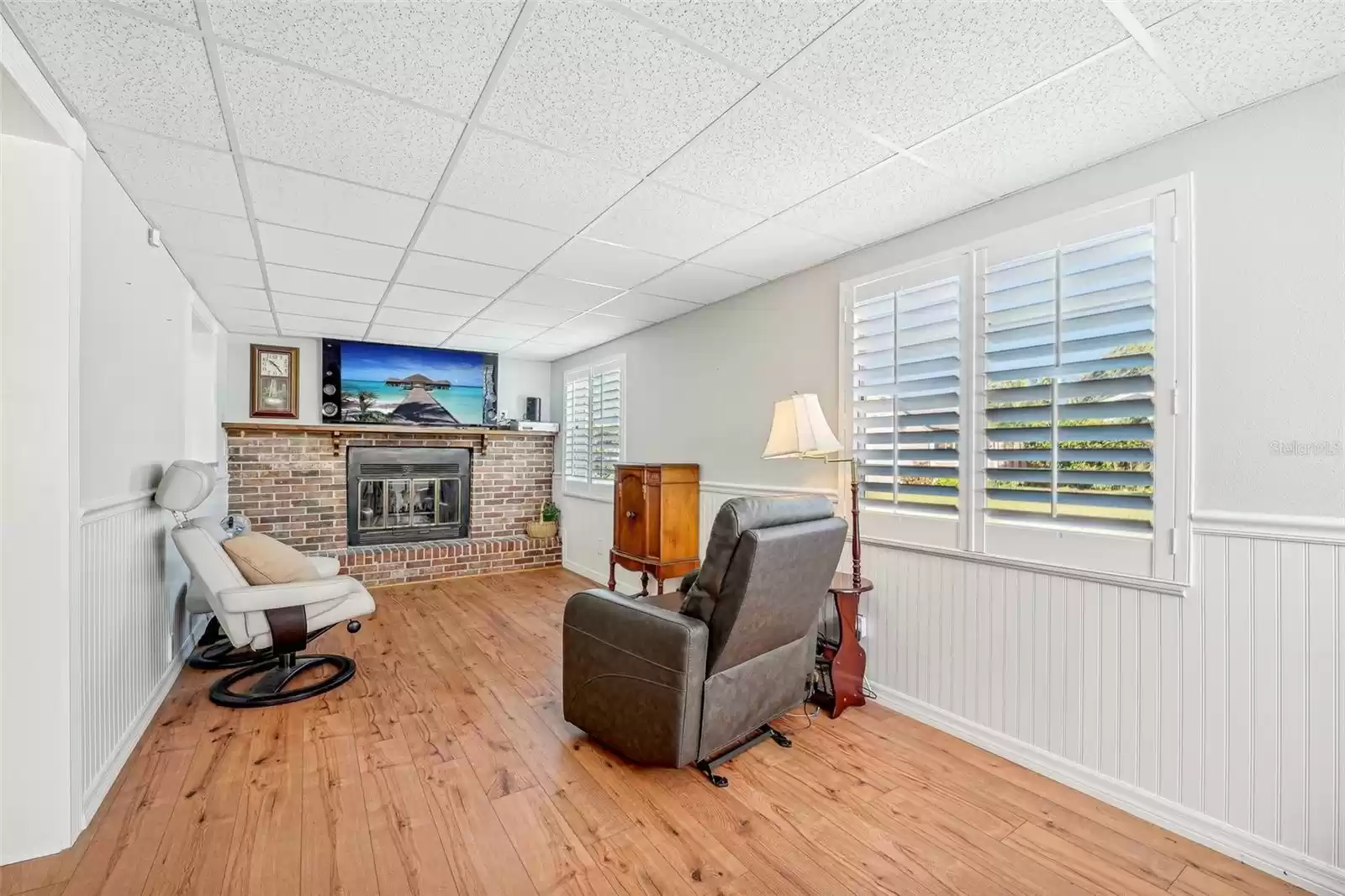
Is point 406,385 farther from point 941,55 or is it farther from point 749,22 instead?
point 941,55

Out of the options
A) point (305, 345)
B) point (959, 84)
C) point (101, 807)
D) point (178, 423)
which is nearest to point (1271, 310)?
point (959, 84)

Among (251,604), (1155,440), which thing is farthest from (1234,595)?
(251,604)

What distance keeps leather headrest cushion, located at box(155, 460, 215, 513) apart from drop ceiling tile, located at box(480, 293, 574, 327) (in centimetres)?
203

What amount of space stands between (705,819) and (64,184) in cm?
290

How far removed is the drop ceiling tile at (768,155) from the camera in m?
1.85

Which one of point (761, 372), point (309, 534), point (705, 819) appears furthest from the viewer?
point (309, 534)

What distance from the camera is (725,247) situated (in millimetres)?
3021

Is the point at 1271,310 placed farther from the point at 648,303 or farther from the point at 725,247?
the point at 648,303

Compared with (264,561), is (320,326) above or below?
above

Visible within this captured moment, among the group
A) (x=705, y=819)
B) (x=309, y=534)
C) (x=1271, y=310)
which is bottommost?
(x=705, y=819)

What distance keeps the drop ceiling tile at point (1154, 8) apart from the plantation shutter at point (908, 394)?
1191 mm

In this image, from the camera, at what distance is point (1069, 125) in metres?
1.91

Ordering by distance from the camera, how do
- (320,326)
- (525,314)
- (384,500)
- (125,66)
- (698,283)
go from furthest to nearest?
(384,500), (320,326), (525,314), (698,283), (125,66)

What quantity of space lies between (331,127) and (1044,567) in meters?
3.03
